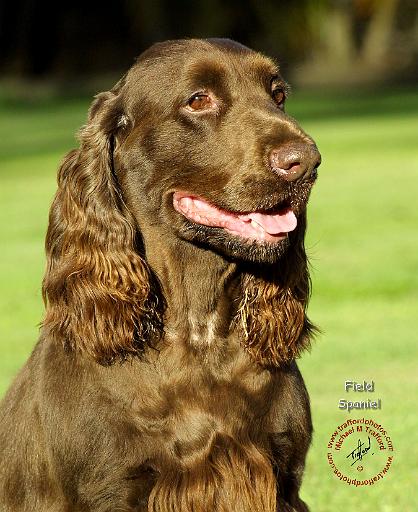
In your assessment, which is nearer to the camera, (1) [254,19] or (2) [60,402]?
(2) [60,402]

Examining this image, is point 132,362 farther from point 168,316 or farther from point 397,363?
point 397,363

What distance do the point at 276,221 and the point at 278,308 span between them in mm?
473

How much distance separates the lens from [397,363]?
8.31 metres

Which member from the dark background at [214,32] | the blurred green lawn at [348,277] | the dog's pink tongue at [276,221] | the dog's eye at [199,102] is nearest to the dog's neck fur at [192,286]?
the dog's pink tongue at [276,221]

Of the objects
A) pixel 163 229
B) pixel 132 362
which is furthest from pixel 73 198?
pixel 132 362

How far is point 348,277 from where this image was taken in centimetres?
1162

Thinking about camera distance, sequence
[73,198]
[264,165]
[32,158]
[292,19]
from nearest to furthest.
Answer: [264,165] → [73,198] → [32,158] → [292,19]

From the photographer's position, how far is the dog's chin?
424 cm

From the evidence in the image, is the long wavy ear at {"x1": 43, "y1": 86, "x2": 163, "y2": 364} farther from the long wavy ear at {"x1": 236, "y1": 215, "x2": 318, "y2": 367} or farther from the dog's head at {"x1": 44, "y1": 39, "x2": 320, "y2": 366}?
the long wavy ear at {"x1": 236, "y1": 215, "x2": 318, "y2": 367}

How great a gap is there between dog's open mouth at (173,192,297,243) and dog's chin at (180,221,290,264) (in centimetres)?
2

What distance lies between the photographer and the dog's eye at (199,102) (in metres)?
4.36

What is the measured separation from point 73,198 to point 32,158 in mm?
19175

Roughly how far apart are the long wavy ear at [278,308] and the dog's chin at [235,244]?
0.82 feet

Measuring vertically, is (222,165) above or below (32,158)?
below
